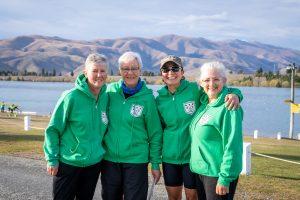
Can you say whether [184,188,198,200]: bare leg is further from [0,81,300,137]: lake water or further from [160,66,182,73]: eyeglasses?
[0,81,300,137]: lake water

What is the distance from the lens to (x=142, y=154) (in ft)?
15.3

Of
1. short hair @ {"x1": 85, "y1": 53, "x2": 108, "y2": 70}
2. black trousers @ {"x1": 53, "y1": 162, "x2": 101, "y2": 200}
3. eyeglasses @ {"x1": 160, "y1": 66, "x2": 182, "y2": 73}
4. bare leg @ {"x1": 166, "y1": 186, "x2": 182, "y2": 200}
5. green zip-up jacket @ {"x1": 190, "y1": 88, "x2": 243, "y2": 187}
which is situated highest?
short hair @ {"x1": 85, "y1": 53, "x2": 108, "y2": 70}

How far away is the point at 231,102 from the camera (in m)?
4.13

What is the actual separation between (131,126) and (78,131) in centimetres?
52

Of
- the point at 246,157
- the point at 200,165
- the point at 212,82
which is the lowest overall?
the point at 246,157

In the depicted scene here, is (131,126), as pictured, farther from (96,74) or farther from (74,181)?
(74,181)

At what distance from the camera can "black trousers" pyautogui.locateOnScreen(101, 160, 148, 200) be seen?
4.59 meters

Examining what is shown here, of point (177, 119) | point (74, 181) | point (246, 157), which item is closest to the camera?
point (74, 181)

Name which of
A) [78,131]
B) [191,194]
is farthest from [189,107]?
[78,131]

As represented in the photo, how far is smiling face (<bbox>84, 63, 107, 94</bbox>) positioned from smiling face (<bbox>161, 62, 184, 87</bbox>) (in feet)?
2.15

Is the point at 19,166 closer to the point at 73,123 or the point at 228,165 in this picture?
the point at 73,123

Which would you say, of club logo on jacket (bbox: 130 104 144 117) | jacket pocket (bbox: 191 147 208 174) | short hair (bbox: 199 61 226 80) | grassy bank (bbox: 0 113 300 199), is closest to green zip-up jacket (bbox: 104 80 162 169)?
club logo on jacket (bbox: 130 104 144 117)

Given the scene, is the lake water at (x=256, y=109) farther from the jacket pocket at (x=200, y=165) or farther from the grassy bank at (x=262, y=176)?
the jacket pocket at (x=200, y=165)

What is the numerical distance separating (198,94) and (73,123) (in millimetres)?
1294
